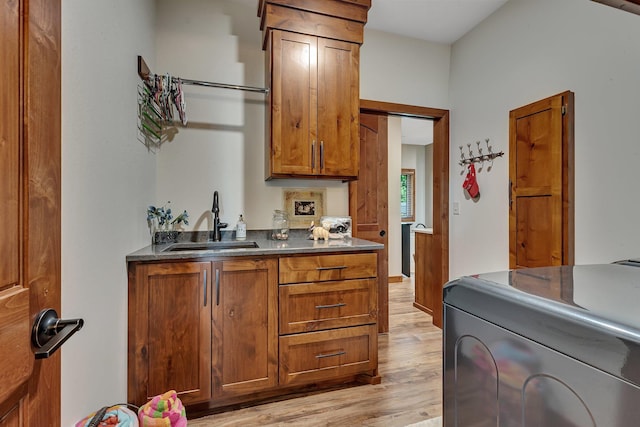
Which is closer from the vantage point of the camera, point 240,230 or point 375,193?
point 240,230

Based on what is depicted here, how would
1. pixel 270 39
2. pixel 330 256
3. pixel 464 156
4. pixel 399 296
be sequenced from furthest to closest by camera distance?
pixel 399 296, pixel 464 156, pixel 270 39, pixel 330 256

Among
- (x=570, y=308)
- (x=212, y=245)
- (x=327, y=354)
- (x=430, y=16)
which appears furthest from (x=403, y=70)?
(x=570, y=308)

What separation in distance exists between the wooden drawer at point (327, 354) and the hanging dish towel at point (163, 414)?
642 mm

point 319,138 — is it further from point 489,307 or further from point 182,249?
point 489,307

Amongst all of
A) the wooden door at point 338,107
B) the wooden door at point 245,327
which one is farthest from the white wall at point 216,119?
the wooden door at point 245,327

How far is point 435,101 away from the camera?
9.81 feet

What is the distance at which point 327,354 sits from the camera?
76.9 inches

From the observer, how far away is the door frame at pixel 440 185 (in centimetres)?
294

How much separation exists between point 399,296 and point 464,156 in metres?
2.17

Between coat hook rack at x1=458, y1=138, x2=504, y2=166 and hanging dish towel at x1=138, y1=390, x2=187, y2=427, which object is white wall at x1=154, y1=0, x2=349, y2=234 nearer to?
hanging dish towel at x1=138, y1=390, x2=187, y2=427

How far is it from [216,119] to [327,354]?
72.9 inches

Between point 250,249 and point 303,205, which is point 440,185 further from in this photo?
point 250,249

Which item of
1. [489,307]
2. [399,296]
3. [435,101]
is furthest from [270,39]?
[399,296]

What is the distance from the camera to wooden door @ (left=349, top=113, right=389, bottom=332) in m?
3.05
